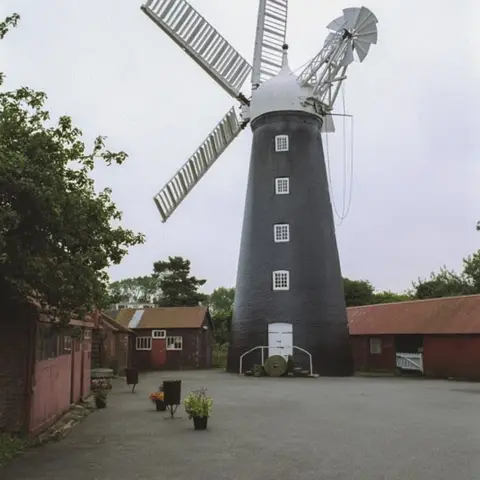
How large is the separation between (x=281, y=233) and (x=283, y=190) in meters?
2.19

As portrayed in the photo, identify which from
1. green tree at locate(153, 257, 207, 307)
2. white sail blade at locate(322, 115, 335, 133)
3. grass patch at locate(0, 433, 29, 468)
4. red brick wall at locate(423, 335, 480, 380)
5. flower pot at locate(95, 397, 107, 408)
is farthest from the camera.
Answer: green tree at locate(153, 257, 207, 307)

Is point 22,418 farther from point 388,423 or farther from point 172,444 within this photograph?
point 388,423

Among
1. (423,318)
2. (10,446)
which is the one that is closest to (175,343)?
(423,318)

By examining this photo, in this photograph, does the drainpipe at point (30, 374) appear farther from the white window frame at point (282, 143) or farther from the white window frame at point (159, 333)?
the white window frame at point (159, 333)

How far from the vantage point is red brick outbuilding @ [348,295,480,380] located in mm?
28094

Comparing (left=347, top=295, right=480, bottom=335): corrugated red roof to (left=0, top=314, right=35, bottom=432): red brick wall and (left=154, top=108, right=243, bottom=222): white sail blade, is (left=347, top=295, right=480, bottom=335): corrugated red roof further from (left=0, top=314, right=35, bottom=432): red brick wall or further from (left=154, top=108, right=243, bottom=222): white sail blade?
(left=0, top=314, right=35, bottom=432): red brick wall

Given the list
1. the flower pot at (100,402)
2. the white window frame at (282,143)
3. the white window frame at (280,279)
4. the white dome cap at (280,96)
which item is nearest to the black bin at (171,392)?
the flower pot at (100,402)

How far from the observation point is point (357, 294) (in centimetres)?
6575

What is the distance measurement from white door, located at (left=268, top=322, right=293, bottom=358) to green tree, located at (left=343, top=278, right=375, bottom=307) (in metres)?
36.9

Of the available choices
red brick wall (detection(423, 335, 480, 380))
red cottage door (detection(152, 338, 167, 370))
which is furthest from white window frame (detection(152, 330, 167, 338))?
red brick wall (detection(423, 335, 480, 380))

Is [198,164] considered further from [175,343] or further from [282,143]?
[175,343]

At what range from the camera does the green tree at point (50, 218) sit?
28.0 feet

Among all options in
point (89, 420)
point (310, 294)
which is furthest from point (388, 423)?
point (310, 294)

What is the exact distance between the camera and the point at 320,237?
29734 mm
